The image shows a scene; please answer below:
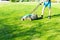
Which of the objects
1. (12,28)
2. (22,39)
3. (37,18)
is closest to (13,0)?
(37,18)

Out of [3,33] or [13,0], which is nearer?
[3,33]

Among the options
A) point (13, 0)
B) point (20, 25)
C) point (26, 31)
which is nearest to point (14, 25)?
point (20, 25)

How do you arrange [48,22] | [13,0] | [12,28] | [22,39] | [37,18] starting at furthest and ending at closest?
1. [13,0]
2. [37,18]
3. [48,22]
4. [12,28]
5. [22,39]

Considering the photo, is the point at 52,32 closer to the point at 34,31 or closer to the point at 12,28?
the point at 34,31

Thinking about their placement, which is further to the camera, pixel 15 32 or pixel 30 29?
pixel 30 29

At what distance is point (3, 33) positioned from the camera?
961 cm

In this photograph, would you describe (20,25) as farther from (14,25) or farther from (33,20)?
(33,20)

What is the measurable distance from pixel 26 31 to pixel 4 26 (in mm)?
1339

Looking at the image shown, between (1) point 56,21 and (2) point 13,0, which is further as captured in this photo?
(2) point 13,0

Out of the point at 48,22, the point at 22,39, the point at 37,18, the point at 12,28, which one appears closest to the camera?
the point at 22,39

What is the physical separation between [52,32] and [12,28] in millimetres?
1797

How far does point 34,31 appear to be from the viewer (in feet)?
32.3

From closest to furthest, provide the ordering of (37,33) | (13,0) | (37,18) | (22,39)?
→ (22,39) < (37,33) < (37,18) < (13,0)

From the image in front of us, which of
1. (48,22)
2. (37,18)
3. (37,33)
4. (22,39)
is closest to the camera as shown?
(22,39)
